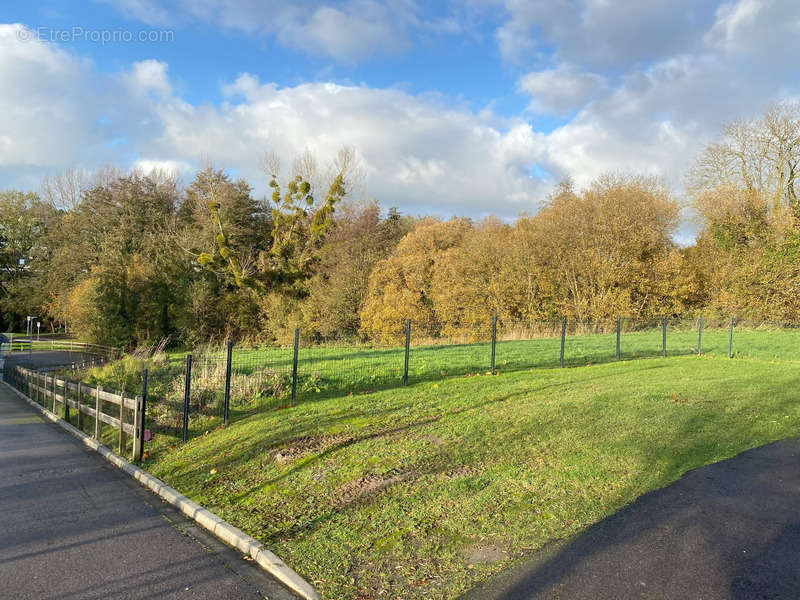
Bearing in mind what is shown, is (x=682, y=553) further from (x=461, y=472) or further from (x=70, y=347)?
(x=70, y=347)

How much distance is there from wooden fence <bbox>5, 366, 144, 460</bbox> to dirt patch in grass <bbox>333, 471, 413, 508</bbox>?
4215mm

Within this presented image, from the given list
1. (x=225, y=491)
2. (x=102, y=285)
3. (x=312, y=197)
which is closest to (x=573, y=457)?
(x=225, y=491)

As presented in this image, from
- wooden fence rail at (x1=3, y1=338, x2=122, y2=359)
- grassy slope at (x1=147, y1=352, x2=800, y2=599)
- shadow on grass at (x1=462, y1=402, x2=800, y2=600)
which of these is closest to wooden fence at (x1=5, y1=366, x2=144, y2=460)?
grassy slope at (x1=147, y1=352, x2=800, y2=599)

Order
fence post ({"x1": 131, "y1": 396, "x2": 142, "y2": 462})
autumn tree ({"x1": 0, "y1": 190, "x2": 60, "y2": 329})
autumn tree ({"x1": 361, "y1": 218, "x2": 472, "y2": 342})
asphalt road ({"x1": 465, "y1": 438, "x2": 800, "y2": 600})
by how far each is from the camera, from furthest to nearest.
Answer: autumn tree ({"x1": 0, "y1": 190, "x2": 60, "y2": 329}) → autumn tree ({"x1": 361, "y1": 218, "x2": 472, "y2": 342}) → fence post ({"x1": 131, "y1": 396, "x2": 142, "y2": 462}) → asphalt road ({"x1": 465, "y1": 438, "x2": 800, "y2": 600})

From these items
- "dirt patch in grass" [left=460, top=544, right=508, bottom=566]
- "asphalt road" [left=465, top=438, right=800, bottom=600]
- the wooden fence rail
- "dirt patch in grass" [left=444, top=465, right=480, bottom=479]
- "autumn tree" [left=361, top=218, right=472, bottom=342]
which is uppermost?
"autumn tree" [left=361, top=218, right=472, bottom=342]

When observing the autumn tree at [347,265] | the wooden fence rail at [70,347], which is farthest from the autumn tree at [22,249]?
the autumn tree at [347,265]

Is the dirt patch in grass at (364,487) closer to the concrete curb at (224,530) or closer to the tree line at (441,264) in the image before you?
the concrete curb at (224,530)

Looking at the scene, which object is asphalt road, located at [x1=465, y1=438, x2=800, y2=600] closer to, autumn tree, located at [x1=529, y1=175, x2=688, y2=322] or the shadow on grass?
the shadow on grass

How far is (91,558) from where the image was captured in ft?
16.7

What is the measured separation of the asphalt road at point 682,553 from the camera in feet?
13.3

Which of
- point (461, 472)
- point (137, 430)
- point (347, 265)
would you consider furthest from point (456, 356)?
point (347, 265)

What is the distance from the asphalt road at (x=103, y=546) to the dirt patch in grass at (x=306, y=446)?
1616 mm

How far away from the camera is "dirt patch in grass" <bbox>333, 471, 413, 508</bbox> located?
623 centimetres

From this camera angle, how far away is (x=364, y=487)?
6496mm
